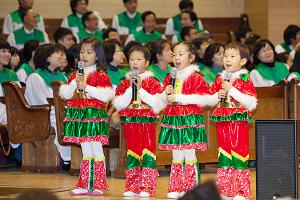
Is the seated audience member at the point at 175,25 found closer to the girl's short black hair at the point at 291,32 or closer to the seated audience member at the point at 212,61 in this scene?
the girl's short black hair at the point at 291,32

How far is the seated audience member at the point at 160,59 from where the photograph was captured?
1009cm

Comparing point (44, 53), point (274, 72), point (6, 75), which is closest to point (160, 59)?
point (44, 53)

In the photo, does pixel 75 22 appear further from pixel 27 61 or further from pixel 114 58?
pixel 114 58

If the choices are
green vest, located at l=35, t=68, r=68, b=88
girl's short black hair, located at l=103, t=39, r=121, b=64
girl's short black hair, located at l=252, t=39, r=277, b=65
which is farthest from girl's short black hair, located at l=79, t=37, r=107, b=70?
girl's short black hair, located at l=252, t=39, r=277, b=65

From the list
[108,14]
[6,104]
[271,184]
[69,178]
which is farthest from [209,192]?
[108,14]

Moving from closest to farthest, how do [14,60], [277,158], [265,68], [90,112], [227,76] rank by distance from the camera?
[277,158] < [227,76] < [90,112] < [265,68] < [14,60]

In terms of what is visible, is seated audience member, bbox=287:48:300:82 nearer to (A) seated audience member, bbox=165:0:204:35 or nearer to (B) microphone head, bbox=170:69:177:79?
(B) microphone head, bbox=170:69:177:79

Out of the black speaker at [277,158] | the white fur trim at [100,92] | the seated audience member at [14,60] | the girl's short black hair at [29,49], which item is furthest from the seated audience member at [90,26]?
the black speaker at [277,158]

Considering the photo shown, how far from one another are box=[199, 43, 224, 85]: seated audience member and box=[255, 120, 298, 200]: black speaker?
11.9ft

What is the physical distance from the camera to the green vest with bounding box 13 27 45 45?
13984mm

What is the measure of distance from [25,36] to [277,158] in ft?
24.6

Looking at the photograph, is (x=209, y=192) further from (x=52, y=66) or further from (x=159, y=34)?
(x=159, y=34)

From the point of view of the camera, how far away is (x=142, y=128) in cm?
827

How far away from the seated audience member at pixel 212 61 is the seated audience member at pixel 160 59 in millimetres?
625
